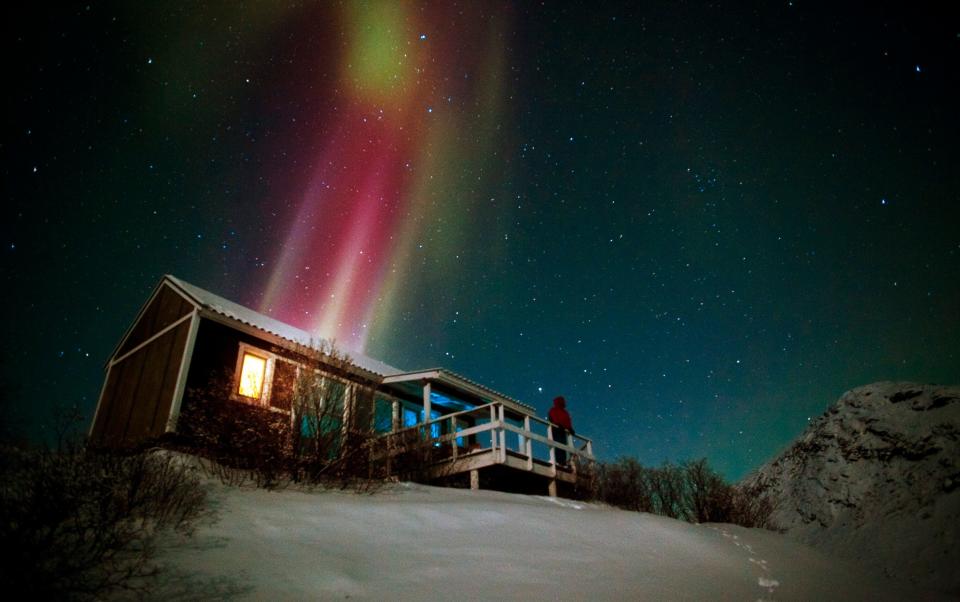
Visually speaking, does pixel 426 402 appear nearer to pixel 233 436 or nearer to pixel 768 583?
pixel 233 436

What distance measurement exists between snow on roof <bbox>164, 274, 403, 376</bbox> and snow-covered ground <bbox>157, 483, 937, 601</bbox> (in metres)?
6.32

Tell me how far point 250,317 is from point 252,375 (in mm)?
2388

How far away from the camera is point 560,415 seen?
13.8m

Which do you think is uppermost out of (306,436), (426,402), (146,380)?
(146,380)

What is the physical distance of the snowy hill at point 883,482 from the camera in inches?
548

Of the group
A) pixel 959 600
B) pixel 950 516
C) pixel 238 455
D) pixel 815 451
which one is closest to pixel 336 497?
pixel 238 455

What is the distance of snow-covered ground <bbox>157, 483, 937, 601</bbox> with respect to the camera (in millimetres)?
3924

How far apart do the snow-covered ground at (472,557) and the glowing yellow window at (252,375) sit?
575 cm

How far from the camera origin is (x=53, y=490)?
12.9 feet

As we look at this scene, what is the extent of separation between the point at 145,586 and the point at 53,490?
1.11 meters

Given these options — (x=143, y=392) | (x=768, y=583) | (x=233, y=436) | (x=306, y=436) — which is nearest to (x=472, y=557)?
(x=768, y=583)

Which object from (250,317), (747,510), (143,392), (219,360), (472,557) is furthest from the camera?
(250,317)

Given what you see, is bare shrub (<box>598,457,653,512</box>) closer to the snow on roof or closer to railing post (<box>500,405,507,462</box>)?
railing post (<box>500,405,507,462</box>)

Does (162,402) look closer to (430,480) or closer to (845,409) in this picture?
(430,480)
